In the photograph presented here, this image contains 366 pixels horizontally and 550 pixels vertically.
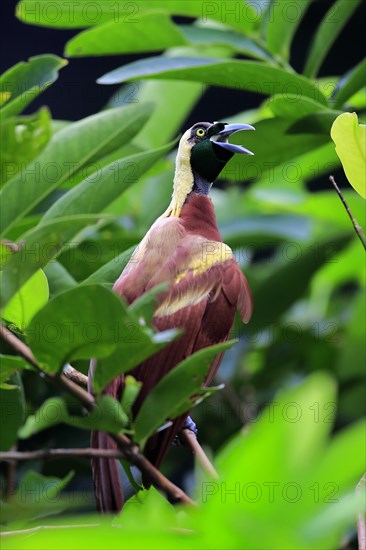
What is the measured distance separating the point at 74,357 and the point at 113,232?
1.03 metres

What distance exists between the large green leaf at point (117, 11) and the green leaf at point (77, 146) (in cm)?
32

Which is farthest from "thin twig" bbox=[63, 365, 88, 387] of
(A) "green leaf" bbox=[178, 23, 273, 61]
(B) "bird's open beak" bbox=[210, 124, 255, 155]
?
(A) "green leaf" bbox=[178, 23, 273, 61]

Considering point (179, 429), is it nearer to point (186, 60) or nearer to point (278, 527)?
point (186, 60)

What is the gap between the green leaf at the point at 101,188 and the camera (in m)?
0.93

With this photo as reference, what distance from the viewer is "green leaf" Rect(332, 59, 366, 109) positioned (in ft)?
4.36

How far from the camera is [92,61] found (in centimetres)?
364

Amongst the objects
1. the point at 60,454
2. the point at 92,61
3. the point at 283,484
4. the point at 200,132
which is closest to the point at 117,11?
the point at 200,132

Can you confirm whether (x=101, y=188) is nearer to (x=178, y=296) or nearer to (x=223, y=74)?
(x=178, y=296)

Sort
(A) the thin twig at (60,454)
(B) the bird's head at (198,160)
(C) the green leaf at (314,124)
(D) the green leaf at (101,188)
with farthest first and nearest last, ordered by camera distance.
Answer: (B) the bird's head at (198,160) → (C) the green leaf at (314,124) → (D) the green leaf at (101,188) → (A) the thin twig at (60,454)

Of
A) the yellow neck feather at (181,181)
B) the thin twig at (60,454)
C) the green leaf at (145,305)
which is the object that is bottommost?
the yellow neck feather at (181,181)

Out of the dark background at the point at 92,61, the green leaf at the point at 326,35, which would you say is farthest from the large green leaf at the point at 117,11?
the dark background at the point at 92,61

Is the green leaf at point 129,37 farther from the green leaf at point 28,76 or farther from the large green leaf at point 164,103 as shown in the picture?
the large green leaf at point 164,103

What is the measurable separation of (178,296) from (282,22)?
1.97 feet

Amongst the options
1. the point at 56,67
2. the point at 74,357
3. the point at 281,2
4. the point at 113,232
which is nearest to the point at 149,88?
the point at 113,232
